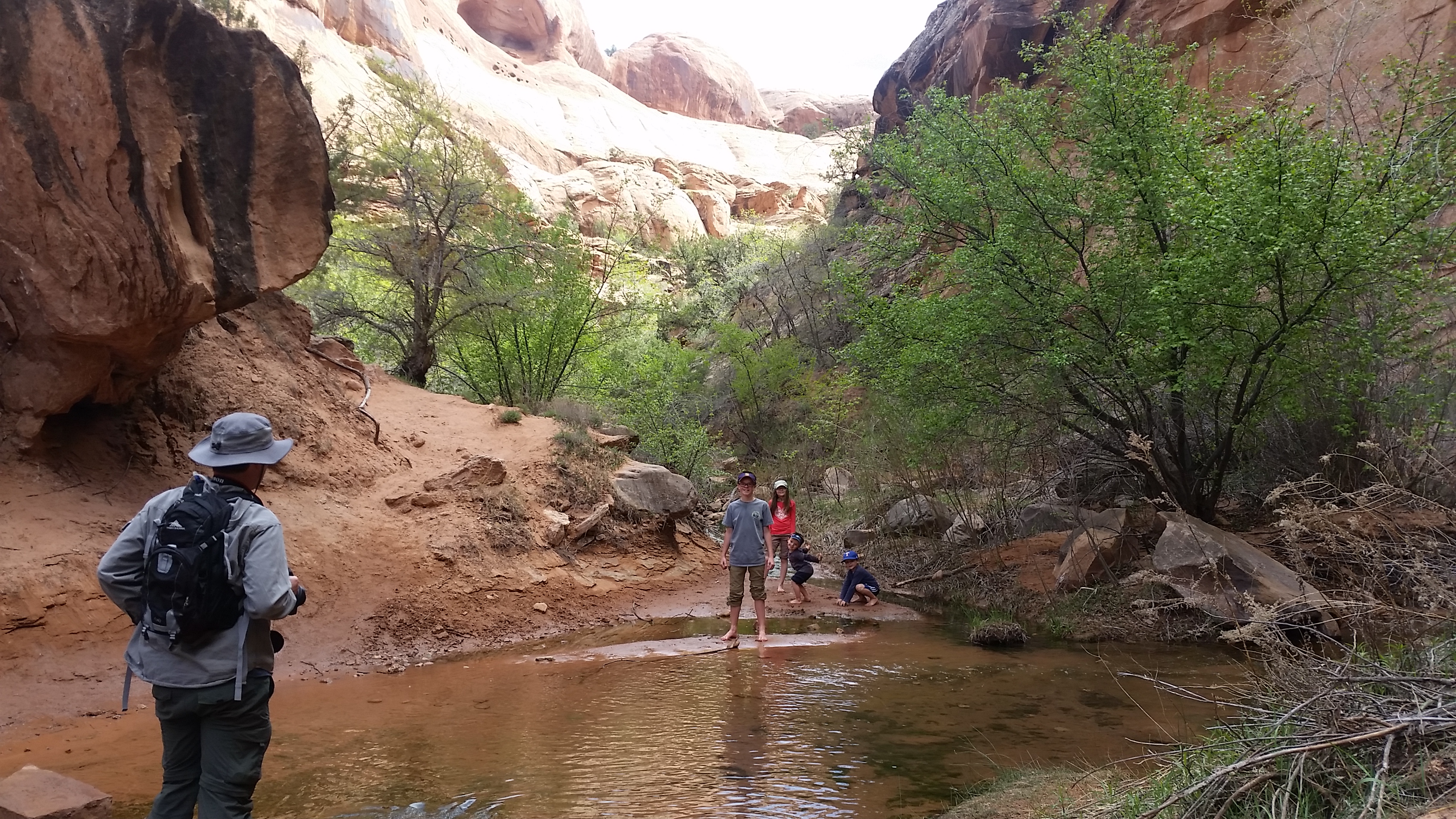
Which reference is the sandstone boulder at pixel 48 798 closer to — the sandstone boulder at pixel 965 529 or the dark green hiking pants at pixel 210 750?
the dark green hiking pants at pixel 210 750

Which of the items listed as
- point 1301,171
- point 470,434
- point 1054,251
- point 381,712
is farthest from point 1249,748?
point 470,434

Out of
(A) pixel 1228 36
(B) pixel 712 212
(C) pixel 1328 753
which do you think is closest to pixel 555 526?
(C) pixel 1328 753

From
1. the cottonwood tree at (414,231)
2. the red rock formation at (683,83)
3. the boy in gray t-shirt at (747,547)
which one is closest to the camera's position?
the boy in gray t-shirt at (747,547)

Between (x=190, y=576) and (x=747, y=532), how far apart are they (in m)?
6.04

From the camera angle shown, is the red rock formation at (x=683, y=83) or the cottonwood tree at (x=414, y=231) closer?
the cottonwood tree at (x=414, y=231)

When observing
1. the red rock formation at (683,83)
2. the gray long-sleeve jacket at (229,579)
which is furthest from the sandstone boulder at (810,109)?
the gray long-sleeve jacket at (229,579)

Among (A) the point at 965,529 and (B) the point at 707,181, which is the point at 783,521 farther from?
(B) the point at 707,181

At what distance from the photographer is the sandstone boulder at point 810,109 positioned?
252 feet

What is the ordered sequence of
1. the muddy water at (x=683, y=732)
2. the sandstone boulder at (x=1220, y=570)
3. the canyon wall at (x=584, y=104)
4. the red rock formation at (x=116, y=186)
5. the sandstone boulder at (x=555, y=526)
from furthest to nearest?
the canyon wall at (x=584, y=104)
the sandstone boulder at (x=555, y=526)
the sandstone boulder at (x=1220, y=570)
the red rock formation at (x=116, y=186)
the muddy water at (x=683, y=732)

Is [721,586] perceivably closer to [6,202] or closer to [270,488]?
[270,488]

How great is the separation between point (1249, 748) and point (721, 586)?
993cm

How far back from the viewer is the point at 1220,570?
743cm

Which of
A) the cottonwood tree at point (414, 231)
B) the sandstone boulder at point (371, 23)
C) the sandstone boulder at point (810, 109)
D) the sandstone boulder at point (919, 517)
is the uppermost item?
the sandstone boulder at point (810, 109)

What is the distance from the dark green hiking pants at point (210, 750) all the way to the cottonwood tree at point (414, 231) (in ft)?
43.0
